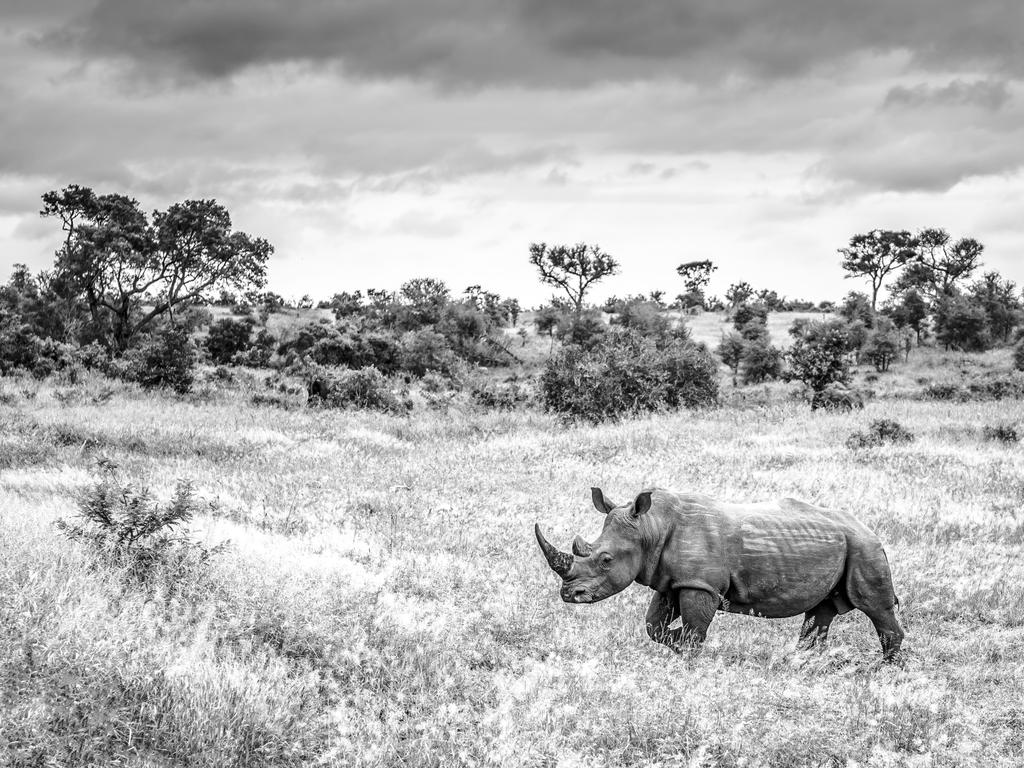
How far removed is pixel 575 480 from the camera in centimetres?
1594

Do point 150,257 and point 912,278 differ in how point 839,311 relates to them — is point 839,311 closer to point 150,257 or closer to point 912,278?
point 912,278

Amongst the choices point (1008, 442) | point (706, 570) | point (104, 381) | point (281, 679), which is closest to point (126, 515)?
point (281, 679)

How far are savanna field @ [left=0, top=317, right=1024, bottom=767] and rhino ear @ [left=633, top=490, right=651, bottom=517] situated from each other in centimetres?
122

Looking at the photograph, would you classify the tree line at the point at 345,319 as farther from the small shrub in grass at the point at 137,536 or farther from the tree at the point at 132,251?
the small shrub in grass at the point at 137,536

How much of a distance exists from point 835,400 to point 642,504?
26.9m

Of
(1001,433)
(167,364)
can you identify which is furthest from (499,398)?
(1001,433)

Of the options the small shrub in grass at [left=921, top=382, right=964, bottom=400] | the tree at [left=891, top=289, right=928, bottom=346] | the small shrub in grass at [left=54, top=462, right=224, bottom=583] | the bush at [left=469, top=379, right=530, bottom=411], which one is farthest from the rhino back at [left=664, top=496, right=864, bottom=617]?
the tree at [left=891, top=289, right=928, bottom=346]

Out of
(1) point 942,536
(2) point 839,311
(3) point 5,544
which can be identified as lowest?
(1) point 942,536

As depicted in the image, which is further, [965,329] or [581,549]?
[965,329]

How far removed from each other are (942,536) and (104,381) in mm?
30406

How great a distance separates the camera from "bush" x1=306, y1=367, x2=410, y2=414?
30859 mm

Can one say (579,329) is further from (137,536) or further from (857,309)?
(137,536)

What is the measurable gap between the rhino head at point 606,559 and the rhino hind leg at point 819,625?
2.12 m

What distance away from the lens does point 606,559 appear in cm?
592
